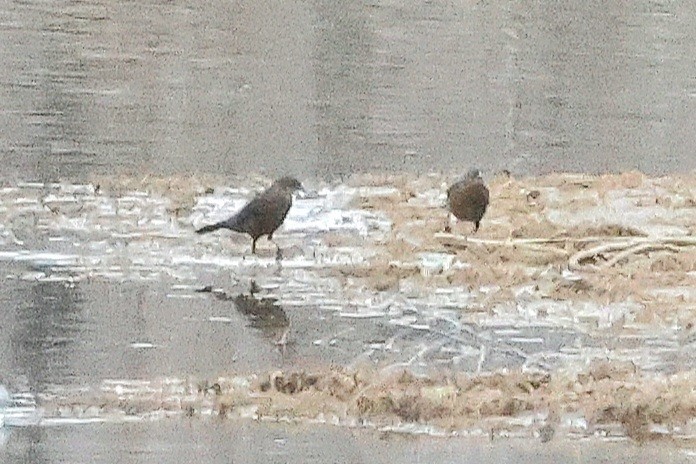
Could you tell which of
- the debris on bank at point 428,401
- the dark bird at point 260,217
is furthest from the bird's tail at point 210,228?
the debris on bank at point 428,401

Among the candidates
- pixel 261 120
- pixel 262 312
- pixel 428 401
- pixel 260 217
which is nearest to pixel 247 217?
pixel 260 217

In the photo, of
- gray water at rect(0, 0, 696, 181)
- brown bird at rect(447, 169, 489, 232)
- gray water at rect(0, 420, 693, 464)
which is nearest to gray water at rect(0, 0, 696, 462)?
gray water at rect(0, 0, 696, 181)

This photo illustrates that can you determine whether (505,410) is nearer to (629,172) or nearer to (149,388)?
(149,388)

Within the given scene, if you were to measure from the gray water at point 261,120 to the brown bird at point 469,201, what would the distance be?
20.4 inches

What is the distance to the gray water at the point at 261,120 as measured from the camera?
363 cm

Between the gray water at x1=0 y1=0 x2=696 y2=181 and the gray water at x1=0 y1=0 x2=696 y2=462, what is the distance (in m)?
0.01

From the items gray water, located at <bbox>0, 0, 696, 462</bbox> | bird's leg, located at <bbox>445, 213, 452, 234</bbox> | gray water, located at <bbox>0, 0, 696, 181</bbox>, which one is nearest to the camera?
gray water, located at <bbox>0, 0, 696, 462</bbox>

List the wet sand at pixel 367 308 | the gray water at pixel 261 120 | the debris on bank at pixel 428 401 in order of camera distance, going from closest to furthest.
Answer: the debris on bank at pixel 428 401, the wet sand at pixel 367 308, the gray water at pixel 261 120

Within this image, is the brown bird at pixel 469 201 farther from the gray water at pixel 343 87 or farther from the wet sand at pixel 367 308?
the gray water at pixel 343 87

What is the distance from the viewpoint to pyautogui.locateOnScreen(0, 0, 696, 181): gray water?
6.15m

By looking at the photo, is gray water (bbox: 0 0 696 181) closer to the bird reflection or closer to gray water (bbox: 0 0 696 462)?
gray water (bbox: 0 0 696 462)

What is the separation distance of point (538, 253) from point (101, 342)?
5.08 ft

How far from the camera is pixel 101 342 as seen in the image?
353 centimetres

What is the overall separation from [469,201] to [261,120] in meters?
1.92
